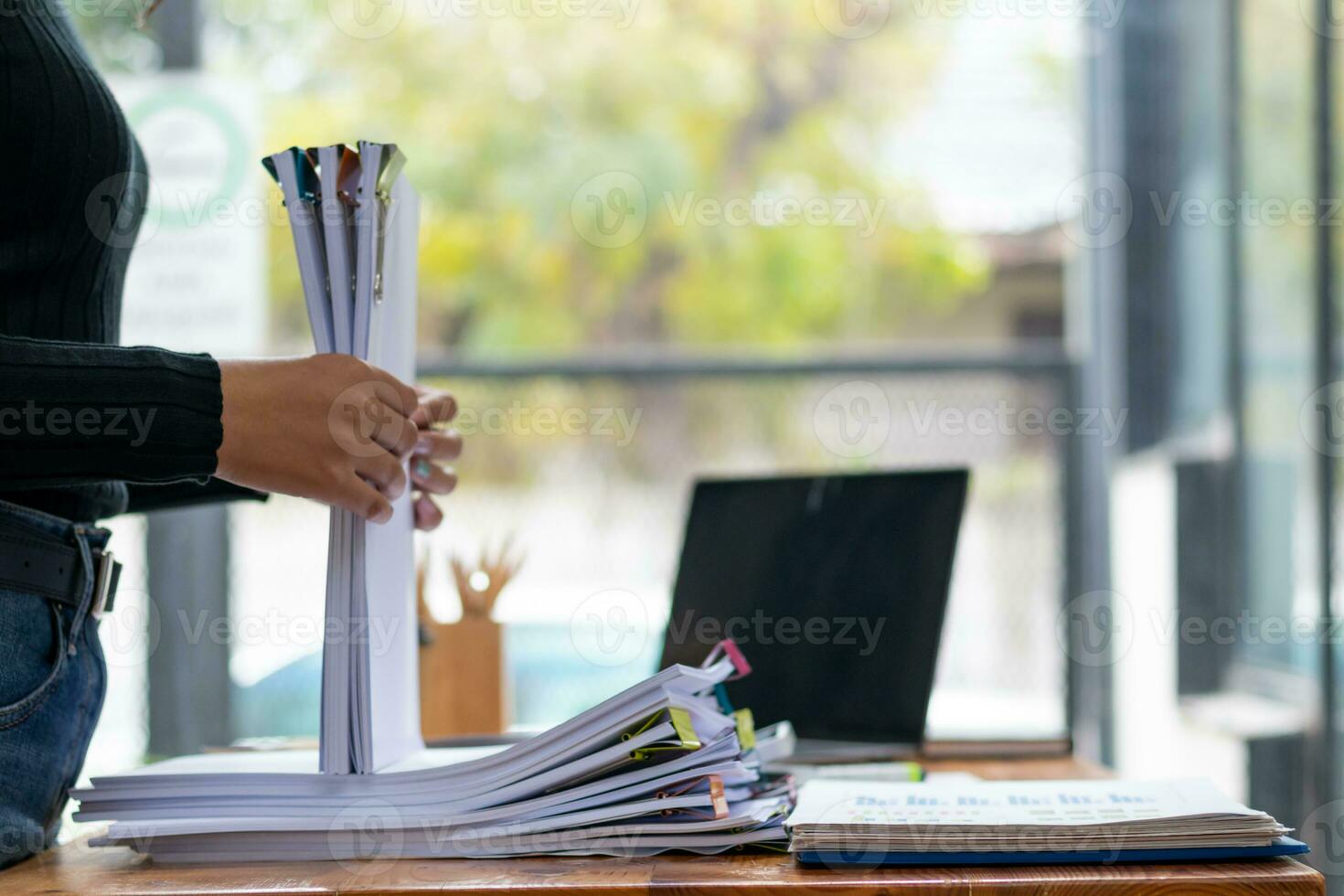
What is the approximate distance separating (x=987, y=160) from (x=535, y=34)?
188 cm

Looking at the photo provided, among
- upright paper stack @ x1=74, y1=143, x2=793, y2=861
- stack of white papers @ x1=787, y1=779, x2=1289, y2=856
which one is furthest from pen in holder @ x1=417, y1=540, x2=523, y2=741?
stack of white papers @ x1=787, y1=779, x2=1289, y2=856

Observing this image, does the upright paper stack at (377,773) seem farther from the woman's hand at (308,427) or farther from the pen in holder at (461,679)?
the pen in holder at (461,679)

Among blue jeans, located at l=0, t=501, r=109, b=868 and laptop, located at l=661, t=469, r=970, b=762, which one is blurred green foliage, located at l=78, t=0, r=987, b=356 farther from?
blue jeans, located at l=0, t=501, r=109, b=868

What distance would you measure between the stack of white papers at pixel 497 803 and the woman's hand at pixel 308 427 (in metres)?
0.13

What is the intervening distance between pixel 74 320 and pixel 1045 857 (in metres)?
0.57

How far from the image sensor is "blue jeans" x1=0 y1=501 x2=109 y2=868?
558 mm

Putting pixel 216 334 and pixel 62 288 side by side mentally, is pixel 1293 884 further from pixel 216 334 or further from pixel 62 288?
pixel 216 334

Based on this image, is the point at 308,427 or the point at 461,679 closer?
the point at 308,427

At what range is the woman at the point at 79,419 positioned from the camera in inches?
20.0

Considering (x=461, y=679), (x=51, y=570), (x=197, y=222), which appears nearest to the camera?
(x=51, y=570)

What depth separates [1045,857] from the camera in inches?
19.5

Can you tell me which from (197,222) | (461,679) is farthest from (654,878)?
(197,222)

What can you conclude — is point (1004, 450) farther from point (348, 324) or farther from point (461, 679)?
point (348, 324)

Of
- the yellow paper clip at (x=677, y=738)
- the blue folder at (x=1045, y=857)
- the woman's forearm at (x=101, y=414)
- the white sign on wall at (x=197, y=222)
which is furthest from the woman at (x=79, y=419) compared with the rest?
the white sign on wall at (x=197, y=222)
